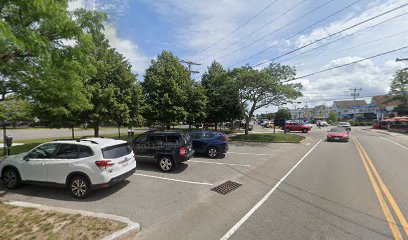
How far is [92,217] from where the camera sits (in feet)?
15.6

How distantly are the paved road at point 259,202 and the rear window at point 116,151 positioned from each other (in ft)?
3.76

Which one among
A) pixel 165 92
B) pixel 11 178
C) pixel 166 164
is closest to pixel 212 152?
pixel 166 164

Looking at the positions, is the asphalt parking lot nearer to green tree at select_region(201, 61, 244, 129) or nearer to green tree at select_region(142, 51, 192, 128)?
green tree at select_region(142, 51, 192, 128)

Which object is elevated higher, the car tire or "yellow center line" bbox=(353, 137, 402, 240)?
the car tire

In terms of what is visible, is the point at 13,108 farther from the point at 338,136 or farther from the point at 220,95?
the point at 338,136

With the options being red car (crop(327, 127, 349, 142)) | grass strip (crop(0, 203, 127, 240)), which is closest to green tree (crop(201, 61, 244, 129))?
red car (crop(327, 127, 349, 142))

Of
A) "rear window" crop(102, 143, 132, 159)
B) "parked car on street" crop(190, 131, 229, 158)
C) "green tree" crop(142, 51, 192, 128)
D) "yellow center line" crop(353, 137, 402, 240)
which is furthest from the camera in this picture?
"green tree" crop(142, 51, 192, 128)

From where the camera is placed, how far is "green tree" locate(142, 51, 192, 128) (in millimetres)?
19625

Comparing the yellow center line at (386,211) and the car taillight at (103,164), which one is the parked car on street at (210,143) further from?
the car taillight at (103,164)

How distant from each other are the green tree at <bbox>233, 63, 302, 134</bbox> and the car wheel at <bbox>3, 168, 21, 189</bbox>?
16638 mm

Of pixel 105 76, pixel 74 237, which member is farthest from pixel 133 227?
pixel 105 76

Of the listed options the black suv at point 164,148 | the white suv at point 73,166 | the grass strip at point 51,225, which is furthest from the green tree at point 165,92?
the grass strip at point 51,225

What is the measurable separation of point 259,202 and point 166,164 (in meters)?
4.59

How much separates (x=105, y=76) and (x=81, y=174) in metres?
11.2
